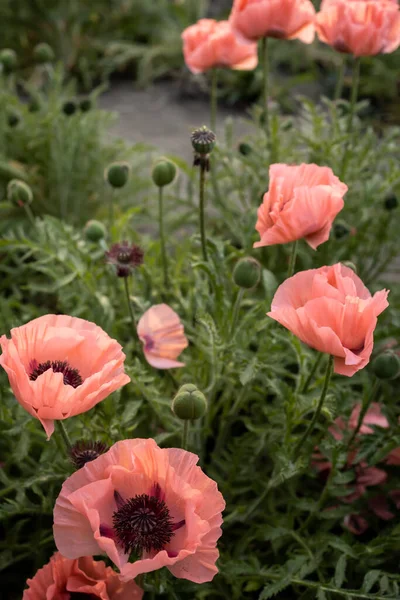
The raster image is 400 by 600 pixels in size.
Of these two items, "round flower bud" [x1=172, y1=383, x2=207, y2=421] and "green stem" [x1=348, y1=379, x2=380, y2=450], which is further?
"green stem" [x1=348, y1=379, x2=380, y2=450]

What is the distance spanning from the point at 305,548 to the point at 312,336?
456 millimetres

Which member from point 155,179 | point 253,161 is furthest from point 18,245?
point 253,161

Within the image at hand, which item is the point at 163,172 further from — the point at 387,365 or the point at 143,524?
the point at 143,524

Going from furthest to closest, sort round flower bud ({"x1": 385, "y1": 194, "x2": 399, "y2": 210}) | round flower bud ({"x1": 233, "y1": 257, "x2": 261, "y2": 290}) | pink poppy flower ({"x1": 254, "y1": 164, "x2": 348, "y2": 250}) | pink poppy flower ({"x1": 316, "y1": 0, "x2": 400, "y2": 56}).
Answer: round flower bud ({"x1": 385, "y1": 194, "x2": 399, "y2": 210}) → pink poppy flower ({"x1": 316, "y1": 0, "x2": 400, "y2": 56}) → round flower bud ({"x1": 233, "y1": 257, "x2": 261, "y2": 290}) → pink poppy flower ({"x1": 254, "y1": 164, "x2": 348, "y2": 250})

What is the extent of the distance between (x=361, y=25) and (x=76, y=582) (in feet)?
3.81

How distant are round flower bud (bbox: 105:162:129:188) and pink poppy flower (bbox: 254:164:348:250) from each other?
482 millimetres

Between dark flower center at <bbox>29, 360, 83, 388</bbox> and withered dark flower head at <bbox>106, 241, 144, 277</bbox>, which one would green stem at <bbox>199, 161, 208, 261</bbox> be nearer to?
withered dark flower head at <bbox>106, 241, 144, 277</bbox>

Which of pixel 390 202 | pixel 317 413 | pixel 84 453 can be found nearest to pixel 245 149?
pixel 390 202

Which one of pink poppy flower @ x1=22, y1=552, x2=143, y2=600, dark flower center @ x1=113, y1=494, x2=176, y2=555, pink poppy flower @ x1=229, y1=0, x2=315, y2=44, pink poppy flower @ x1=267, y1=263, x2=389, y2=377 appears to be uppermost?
pink poppy flower @ x1=229, y1=0, x2=315, y2=44

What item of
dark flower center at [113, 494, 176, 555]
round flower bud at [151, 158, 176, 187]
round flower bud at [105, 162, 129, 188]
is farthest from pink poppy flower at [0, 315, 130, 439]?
round flower bud at [105, 162, 129, 188]

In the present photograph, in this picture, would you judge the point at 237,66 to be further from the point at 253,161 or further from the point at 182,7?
the point at 182,7

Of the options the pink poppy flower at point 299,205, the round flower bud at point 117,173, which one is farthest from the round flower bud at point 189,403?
the round flower bud at point 117,173

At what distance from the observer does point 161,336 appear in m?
1.28

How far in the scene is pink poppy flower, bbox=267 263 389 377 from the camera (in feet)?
2.81
